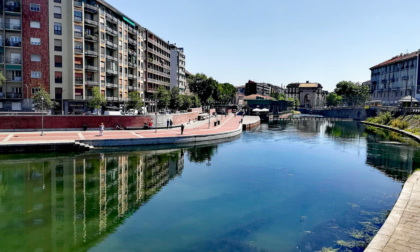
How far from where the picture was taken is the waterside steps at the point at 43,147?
3503 cm

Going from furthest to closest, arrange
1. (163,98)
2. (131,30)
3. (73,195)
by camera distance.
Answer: (131,30) < (163,98) < (73,195)

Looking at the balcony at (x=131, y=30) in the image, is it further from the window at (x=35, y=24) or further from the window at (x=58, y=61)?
the window at (x=35, y=24)

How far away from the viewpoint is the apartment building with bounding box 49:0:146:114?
2192 inches

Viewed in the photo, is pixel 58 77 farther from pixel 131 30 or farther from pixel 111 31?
pixel 131 30

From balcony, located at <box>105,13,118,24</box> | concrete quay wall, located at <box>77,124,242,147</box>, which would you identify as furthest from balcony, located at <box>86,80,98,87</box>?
concrete quay wall, located at <box>77,124,242,147</box>

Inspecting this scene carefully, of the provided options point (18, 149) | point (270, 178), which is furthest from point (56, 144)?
point (270, 178)

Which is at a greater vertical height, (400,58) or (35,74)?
(400,58)

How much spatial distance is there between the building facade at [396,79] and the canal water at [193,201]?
215 feet

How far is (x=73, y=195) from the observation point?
22000mm

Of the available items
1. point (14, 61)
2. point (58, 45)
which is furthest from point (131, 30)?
point (14, 61)

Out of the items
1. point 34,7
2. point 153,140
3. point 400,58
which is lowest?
point 153,140

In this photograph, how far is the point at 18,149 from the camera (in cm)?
3525

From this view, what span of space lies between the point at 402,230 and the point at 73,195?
19.8 metres

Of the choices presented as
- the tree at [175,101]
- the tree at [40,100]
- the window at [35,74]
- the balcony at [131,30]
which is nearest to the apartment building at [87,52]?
the balcony at [131,30]
